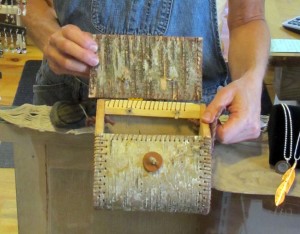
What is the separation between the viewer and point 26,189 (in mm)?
834

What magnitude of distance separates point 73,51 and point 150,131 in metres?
0.14

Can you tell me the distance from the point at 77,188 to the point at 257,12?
39 cm

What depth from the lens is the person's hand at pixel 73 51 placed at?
0.64 m

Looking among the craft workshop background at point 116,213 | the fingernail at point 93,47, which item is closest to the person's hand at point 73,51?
the fingernail at point 93,47

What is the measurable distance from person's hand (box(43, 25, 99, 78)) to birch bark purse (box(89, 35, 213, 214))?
1 cm

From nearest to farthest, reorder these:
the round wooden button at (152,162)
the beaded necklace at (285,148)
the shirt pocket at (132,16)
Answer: the round wooden button at (152,162), the beaded necklace at (285,148), the shirt pocket at (132,16)

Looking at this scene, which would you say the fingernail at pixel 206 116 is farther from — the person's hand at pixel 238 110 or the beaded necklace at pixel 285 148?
the beaded necklace at pixel 285 148

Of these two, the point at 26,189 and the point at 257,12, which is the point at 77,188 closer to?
the point at 26,189

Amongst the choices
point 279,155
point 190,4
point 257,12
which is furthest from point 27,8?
point 279,155

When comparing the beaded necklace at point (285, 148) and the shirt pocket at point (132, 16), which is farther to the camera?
the shirt pocket at point (132, 16)

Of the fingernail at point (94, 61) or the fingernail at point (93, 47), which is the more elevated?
the fingernail at point (93, 47)

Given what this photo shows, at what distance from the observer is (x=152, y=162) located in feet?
1.90

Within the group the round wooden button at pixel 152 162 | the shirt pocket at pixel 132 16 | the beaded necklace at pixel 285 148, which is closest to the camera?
the round wooden button at pixel 152 162

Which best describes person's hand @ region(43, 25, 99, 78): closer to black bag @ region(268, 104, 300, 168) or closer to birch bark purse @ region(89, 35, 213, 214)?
birch bark purse @ region(89, 35, 213, 214)
